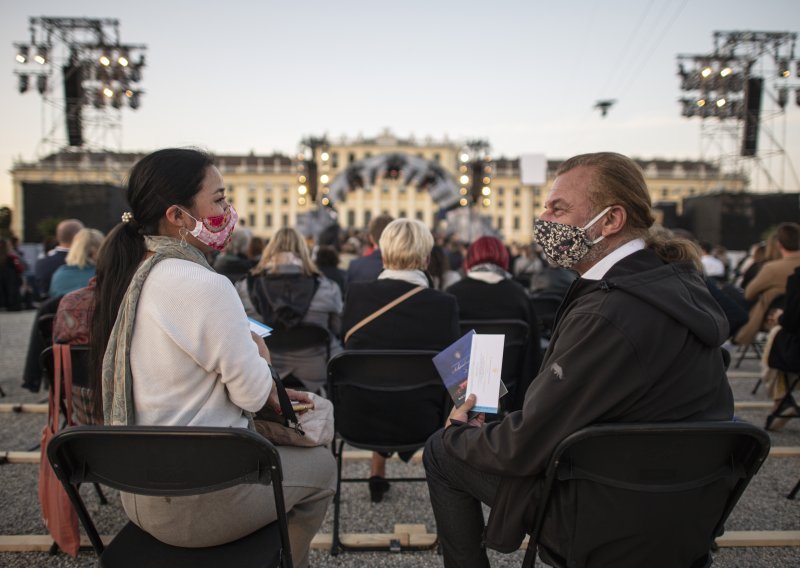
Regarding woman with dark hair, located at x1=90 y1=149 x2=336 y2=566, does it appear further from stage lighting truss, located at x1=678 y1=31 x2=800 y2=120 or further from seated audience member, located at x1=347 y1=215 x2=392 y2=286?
stage lighting truss, located at x1=678 y1=31 x2=800 y2=120

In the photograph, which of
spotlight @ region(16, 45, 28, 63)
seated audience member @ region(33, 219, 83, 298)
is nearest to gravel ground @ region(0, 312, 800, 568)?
seated audience member @ region(33, 219, 83, 298)

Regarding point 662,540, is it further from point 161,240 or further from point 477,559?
point 161,240

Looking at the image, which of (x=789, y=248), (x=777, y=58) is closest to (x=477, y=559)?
(x=789, y=248)

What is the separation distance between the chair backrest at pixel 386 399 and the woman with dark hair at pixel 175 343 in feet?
2.84

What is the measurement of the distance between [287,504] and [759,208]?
21522 mm

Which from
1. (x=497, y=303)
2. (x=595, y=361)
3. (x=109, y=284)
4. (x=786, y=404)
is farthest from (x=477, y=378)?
(x=786, y=404)

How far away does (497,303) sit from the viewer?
3.75 m

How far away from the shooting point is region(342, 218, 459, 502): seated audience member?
2955 mm

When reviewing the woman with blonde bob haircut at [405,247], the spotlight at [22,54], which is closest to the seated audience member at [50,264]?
the woman with blonde bob haircut at [405,247]

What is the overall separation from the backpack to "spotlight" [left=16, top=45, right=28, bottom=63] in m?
16.8

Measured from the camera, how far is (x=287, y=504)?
1.80m

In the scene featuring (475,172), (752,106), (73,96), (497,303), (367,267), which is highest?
(752,106)

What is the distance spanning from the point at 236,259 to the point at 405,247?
360cm

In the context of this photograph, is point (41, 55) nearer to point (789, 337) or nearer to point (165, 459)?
point (165, 459)
